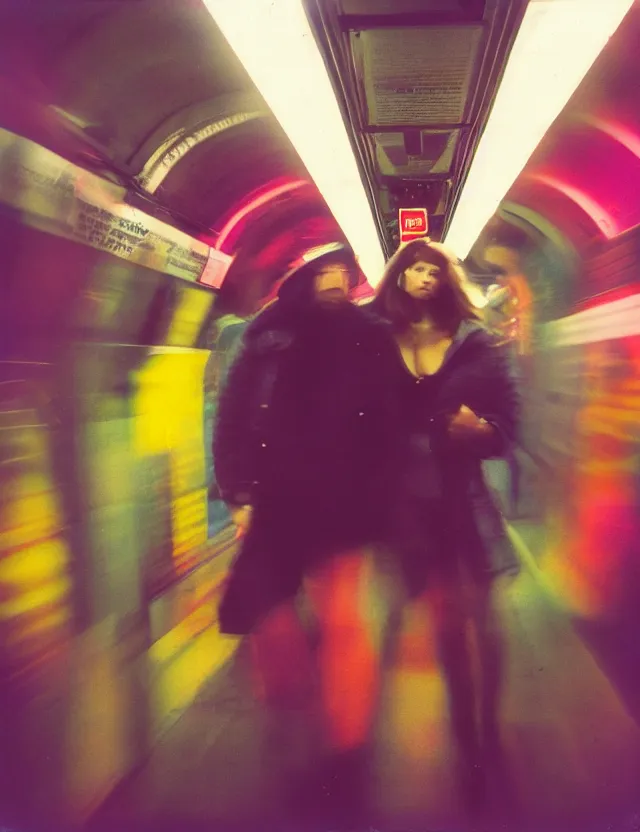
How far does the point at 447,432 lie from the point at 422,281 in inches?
22.0

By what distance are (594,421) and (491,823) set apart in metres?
1.57

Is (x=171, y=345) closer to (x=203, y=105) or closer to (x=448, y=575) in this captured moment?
(x=203, y=105)

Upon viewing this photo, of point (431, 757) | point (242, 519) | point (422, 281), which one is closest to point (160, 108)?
point (422, 281)

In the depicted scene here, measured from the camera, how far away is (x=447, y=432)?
2074 mm

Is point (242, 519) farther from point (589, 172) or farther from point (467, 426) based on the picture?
point (589, 172)

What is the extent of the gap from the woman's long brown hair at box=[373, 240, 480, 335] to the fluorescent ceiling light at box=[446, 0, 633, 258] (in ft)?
0.31

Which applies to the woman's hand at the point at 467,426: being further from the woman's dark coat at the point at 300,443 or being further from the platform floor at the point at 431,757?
the platform floor at the point at 431,757

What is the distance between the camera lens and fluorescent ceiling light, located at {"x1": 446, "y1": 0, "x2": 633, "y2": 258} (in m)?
1.63

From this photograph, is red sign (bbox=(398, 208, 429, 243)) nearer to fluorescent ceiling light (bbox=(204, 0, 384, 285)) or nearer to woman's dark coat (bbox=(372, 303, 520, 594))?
fluorescent ceiling light (bbox=(204, 0, 384, 285))

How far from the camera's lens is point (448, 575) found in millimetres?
2125

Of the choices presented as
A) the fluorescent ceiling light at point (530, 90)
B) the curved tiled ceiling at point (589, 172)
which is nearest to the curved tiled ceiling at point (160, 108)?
the fluorescent ceiling light at point (530, 90)

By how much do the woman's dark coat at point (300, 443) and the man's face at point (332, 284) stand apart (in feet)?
0.13

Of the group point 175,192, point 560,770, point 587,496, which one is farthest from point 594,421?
point 175,192

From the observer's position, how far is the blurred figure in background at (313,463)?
2096 millimetres
